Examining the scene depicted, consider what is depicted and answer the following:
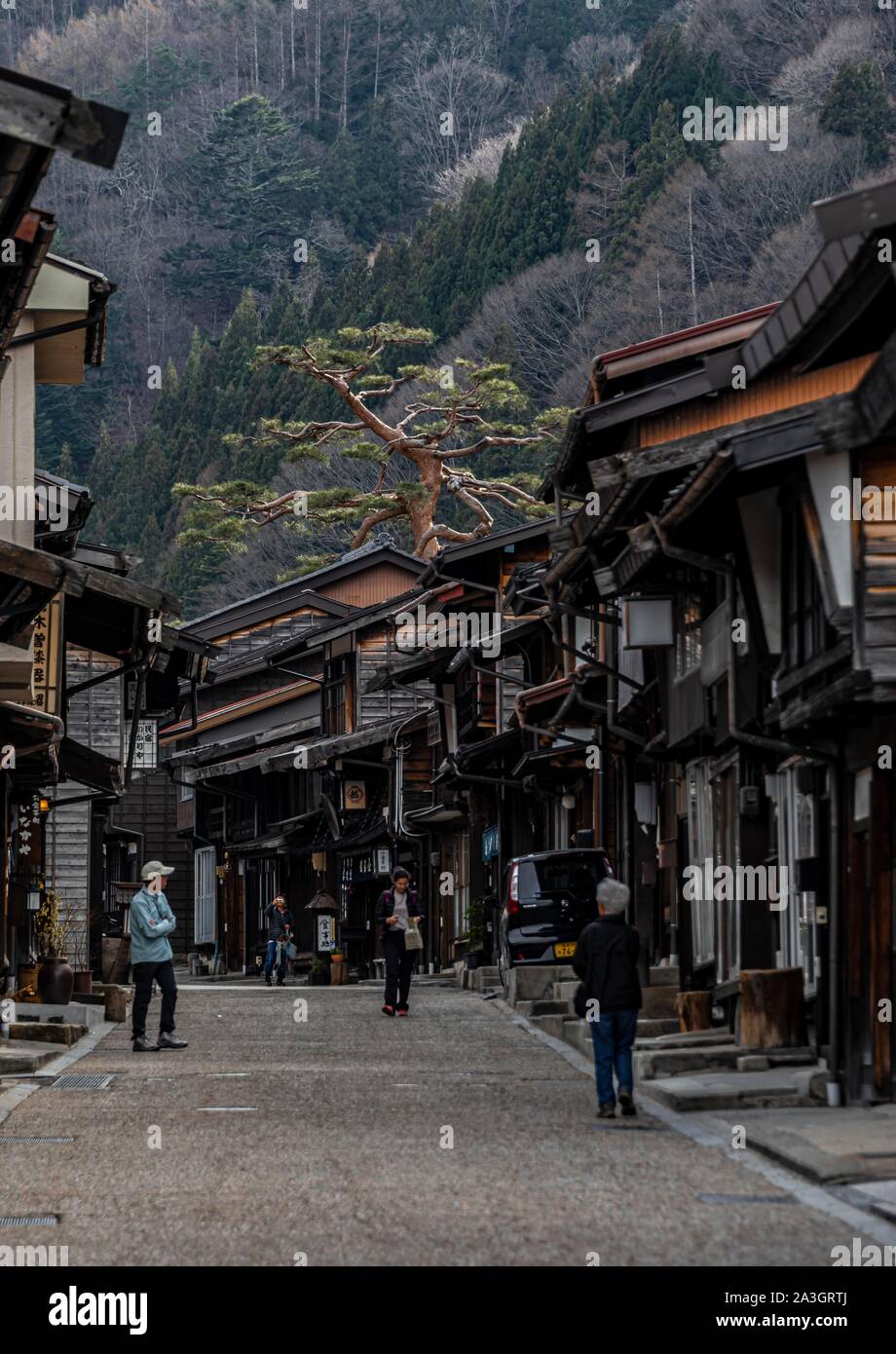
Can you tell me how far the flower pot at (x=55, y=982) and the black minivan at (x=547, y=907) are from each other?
6.04 metres

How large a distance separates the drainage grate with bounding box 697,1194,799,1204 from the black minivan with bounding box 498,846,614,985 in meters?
16.3

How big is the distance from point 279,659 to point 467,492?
6718mm

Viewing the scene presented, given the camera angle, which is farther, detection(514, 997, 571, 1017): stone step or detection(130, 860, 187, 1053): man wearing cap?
detection(514, 997, 571, 1017): stone step

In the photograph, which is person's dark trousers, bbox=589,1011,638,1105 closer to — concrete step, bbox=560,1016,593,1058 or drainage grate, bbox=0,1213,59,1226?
drainage grate, bbox=0,1213,59,1226

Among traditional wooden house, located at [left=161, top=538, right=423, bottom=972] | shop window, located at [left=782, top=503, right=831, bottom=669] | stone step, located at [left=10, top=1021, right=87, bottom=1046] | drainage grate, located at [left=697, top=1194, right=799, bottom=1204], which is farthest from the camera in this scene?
traditional wooden house, located at [left=161, top=538, right=423, bottom=972]

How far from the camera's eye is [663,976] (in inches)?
922

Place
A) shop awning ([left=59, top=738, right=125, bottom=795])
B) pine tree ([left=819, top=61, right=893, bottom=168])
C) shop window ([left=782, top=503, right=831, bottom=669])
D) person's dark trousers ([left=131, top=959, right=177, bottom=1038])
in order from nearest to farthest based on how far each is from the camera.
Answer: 1. shop window ([left=782, top=503, right=831, bottom=669])
2. person's dark trousers ([left=131, top=959, right=177, bottom=1038])
3. shop awning ([left=59, top=738, right=125, bottom=795])
4. pine tree ([left=819, top=61, right=893, bottom=168])

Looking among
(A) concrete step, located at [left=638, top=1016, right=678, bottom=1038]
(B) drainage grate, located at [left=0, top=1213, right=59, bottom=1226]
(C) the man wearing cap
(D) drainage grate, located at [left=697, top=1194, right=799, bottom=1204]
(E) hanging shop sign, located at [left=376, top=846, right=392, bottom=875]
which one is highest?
(E) hanging shop sign, located at [left=376, top=846, right=392, bottom=875]

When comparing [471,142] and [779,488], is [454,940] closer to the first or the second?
[779,488]

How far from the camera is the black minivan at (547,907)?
26.5 meters

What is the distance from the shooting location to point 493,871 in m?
38.9

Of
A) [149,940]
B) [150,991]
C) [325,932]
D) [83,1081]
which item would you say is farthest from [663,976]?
[325,932]

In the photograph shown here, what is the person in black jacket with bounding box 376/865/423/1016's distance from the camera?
24.4 metres

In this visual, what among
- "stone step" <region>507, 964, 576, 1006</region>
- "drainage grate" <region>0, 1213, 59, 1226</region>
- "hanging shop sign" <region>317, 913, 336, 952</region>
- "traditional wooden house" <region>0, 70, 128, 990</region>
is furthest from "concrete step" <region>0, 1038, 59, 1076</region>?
"hanging shop sign" <region>317, 913, 336, 952</region>
